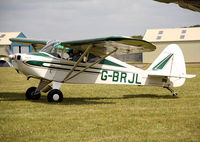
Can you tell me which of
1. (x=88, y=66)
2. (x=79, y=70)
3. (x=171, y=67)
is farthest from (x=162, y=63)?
(x=79, y=70)

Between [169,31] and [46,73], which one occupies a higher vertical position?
[169,31]

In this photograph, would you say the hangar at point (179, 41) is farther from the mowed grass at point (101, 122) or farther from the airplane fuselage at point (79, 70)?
the mowed grass at point (101, 122)

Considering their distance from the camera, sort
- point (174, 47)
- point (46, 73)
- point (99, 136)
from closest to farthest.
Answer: point (99, 136) → point (46, 73) → point (174, 47)

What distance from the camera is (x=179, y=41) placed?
2088 inches

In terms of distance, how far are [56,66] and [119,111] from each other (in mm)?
3148

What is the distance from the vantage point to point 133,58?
186 ft

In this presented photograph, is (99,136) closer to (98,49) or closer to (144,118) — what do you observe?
(144,118)

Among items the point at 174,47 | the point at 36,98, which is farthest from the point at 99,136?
the point at 174,47

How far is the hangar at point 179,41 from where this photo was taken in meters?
52.3

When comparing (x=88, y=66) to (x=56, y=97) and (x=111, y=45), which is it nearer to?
(x=111, y=45)

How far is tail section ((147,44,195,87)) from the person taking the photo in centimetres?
1205

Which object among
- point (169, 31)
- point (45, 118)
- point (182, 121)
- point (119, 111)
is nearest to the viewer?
point (182, 121)

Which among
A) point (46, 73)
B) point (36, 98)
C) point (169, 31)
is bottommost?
point (36, 98)

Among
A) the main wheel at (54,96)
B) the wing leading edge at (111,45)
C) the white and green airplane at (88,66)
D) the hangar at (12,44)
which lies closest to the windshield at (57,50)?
the white and green airplane at (88,66)
